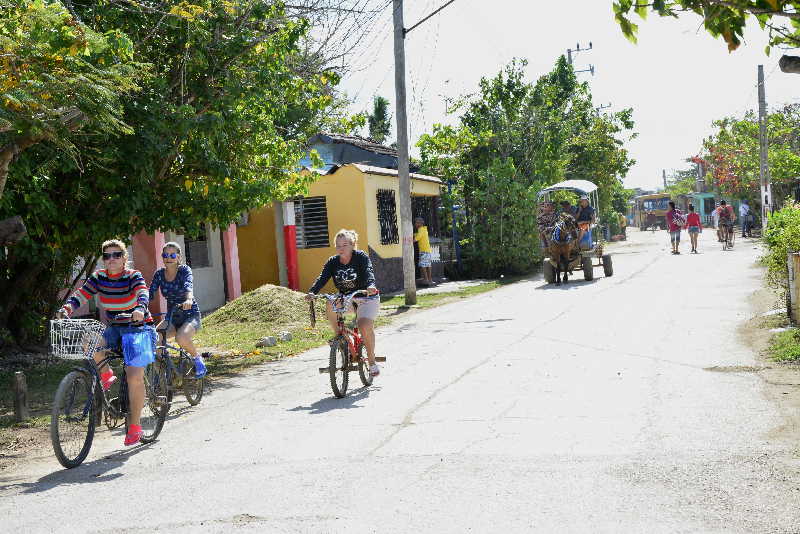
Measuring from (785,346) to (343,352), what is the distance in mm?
5246

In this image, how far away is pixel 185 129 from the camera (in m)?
11.4

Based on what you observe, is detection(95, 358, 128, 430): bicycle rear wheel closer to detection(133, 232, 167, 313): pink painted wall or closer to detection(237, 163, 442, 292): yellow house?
detection(133, 232, 167, 313): pink painted wall

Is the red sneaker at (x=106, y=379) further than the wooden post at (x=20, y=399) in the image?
No

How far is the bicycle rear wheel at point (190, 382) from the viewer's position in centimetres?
928

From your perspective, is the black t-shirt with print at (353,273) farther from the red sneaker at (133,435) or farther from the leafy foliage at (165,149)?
the leafy foliage at (165,149)

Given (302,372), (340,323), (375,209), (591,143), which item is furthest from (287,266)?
(591,143)

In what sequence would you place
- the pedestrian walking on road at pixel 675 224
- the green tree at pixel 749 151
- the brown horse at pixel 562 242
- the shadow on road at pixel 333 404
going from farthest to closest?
the green tree at pixel 749 151
the pedestrian walking on road at pixel 675 224
the brown horse at pixel 562 242
the shadow on road at pixel 333 404

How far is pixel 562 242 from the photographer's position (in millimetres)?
22125

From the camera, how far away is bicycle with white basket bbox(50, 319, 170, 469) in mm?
7000

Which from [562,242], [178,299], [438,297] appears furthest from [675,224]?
[178,299]

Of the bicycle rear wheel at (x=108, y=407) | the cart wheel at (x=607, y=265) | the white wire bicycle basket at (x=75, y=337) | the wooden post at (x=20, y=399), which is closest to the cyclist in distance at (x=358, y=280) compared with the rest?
the bicycle rear wheel at (x=108, y=407)

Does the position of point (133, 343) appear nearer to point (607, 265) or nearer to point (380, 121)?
point (607, 265)

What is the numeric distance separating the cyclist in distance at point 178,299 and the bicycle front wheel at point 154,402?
47.8 inches

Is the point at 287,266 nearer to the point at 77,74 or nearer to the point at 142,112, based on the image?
the point at 142,112
